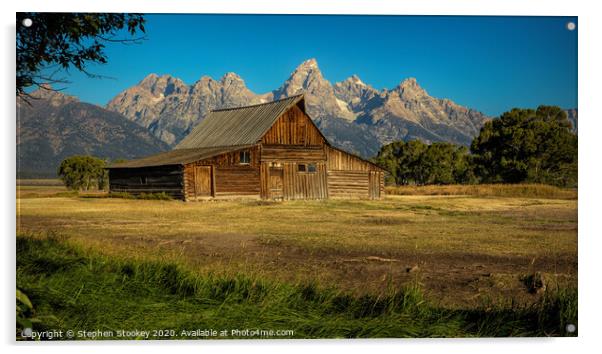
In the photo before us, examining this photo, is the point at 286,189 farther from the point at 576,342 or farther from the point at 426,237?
the point at 576,342

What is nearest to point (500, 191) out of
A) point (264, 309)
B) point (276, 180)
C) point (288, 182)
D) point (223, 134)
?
point (288, 182)

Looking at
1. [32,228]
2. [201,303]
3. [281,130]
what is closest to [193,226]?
[32,228]

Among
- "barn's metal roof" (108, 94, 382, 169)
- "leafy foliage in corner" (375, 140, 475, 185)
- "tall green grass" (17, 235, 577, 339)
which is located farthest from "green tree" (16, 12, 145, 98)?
"leafy foliage in corner" (375, 140, 475, 185)

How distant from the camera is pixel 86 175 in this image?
966 inches

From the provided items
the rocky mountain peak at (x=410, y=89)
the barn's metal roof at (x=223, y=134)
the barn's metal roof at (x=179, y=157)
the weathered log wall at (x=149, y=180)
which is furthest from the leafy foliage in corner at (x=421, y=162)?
the rocky mountain peak at (x=410, y=89)

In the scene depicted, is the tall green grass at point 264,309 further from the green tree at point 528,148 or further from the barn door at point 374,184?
the barn door at point 374,184

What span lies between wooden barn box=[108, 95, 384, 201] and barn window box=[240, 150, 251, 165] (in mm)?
34

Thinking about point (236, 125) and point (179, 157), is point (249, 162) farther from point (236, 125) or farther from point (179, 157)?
point (179, 157)

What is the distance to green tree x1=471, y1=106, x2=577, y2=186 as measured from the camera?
395 inches

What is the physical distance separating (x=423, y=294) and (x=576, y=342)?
1.81 meters

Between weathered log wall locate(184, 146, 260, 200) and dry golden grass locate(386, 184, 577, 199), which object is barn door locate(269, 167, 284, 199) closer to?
weathered log wall locate(184, 146, 260, 200)

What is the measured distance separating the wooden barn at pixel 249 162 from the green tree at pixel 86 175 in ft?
2.92

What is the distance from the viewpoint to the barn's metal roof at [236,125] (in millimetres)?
27250

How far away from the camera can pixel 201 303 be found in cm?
651
